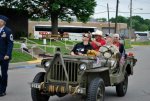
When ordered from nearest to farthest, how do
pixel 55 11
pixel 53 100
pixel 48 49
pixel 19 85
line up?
1. pixel 53 100
2. pixel 19 85
3. pixel 48 49
4. pixel 55 11

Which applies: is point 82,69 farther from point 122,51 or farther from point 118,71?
point 122,51

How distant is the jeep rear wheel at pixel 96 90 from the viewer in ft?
28.3

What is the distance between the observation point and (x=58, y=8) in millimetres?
44344

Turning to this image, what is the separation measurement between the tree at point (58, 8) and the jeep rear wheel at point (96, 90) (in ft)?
116

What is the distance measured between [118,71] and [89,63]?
1973mm

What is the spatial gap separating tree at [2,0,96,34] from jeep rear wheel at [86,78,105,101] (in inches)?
1391

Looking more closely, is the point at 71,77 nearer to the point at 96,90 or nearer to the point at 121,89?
the point at 96,90

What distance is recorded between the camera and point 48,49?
3256 cm

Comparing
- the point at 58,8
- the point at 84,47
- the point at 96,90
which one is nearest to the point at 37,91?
the point at 96,90

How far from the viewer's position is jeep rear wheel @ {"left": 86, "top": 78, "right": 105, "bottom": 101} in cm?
864

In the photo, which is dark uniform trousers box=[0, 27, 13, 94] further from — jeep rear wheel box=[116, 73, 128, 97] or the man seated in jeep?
jeep rear wheel box=[116, 73, 128, 97]

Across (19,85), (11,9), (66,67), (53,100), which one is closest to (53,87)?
(66,67)

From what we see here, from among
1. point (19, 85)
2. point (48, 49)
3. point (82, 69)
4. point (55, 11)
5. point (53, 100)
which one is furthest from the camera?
point (55, 11)

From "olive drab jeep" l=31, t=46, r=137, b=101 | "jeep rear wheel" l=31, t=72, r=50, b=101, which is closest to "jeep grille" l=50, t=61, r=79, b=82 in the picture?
"olive drab jeep" l=31, t=46, r=137, b=101
